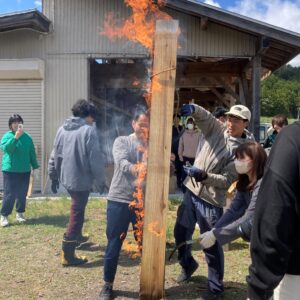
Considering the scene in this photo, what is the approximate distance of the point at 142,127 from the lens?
421 cm

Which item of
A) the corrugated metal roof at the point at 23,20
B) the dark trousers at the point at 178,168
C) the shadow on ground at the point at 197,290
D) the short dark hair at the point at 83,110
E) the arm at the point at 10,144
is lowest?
the shadow on ground at the point at 197,290

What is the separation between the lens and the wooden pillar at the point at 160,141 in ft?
11.9

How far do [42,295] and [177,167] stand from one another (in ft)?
20.7

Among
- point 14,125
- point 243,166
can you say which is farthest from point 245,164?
point 14,125

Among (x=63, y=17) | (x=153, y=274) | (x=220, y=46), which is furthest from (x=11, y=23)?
(x=153, y=274)

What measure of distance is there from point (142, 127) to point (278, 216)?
266 cm

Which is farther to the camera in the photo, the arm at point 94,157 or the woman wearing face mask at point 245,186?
the arm at point 94,157

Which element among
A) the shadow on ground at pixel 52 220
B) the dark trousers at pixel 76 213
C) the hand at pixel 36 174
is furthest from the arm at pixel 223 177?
the hand at pixel 36 174

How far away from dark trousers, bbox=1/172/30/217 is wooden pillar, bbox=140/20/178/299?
412 cm

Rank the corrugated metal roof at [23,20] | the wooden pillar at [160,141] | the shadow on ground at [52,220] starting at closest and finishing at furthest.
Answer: the wooden pillar at [160,141] < the shadow on ground at [52,220] < the corrugated metal roof at [23,20]

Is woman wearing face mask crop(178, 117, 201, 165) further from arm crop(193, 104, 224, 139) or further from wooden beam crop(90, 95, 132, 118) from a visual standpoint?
arm crop(193, 104, 224, 139)

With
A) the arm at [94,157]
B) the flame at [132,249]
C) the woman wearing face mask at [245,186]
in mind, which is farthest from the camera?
the flame at [132,249]

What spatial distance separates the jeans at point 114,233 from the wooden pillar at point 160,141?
1.58 ft

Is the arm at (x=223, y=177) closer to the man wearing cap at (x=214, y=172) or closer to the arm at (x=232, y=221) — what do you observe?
the man wearing cap at (x=214, y=172)
